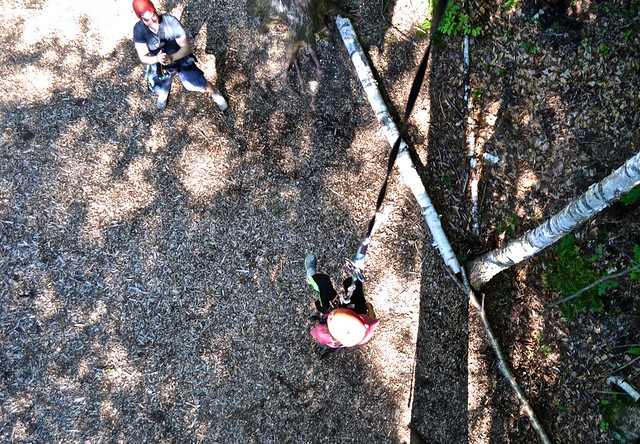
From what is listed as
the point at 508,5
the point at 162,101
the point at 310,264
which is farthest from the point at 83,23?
the point at 508,5

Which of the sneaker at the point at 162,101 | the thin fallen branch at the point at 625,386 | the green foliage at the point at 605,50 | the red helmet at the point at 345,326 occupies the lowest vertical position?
the red helmet at the point at 345,326

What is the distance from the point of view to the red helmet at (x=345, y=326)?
3.80 metres

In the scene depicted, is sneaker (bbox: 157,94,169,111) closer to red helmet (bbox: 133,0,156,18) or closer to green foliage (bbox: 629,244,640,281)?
red helmet (bbox: 133,0,156,18)

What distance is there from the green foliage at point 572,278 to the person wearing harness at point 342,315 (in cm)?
290

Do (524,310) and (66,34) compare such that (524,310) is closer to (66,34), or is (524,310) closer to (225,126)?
(225,126)

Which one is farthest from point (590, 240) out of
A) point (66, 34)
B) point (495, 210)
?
point (66, 34)

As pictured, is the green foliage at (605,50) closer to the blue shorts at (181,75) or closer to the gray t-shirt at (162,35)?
the blue shorts at (181,75)

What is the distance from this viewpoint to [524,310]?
5.84 meters

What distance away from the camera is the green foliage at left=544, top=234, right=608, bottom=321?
5562 mm

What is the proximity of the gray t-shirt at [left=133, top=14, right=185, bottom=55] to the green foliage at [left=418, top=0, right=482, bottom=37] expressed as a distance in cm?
365

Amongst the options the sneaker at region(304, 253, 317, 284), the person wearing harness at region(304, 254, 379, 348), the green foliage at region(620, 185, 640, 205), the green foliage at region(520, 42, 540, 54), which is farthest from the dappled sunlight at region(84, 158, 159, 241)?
the green foliage at region(620, 185, 640, 205)

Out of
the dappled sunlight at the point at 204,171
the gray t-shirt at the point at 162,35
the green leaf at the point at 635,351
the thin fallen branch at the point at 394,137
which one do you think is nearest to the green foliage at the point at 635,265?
the green leaf at the point at 635,351

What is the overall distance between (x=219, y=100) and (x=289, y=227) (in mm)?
1941

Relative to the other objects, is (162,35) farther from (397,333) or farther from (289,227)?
(397,333)
